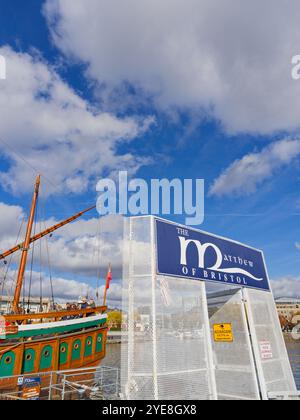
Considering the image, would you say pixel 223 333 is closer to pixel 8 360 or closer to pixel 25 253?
pixel 8 360

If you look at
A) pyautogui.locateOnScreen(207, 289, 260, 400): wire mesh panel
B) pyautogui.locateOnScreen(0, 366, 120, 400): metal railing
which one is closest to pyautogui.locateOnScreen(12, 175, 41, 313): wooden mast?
pyautogui.locateOnScreen(0, 366, 120, 400): metal railing

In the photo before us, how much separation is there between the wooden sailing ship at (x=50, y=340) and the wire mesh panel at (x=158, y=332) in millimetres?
14224

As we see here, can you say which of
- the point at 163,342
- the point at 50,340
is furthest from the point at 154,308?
the point at 50,340

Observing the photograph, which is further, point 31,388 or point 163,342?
point 31,388

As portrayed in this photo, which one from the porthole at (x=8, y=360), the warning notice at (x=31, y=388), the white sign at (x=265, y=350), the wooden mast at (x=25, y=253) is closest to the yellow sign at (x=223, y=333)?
the white sign at (x=265, y=350)

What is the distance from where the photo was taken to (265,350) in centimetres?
987

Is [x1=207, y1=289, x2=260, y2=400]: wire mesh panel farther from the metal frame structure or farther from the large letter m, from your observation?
the large letter m

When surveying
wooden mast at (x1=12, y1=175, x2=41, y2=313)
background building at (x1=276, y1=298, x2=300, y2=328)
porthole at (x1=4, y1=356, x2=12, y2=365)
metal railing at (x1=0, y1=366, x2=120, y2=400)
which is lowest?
metal railing at (x1=0, y1=366, x2=120, y2=400)

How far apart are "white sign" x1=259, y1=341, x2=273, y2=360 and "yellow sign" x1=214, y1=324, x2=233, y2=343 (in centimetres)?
120

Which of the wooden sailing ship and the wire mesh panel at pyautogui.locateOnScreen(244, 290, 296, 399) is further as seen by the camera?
the wooden sailing ship

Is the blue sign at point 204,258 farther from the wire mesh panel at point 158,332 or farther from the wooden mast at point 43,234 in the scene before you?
the wooden mast at point 43,234

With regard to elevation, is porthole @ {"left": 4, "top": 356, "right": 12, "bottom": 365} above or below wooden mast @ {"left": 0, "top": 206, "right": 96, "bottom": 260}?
below

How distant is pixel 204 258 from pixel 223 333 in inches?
115

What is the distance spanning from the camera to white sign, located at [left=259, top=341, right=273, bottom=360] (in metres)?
9.70
